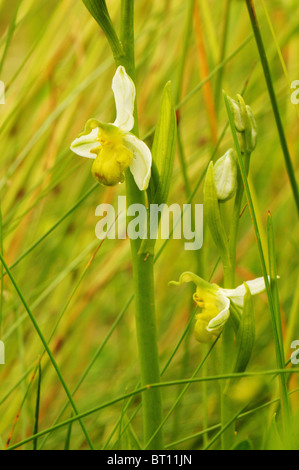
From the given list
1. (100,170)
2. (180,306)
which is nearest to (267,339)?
(180,306)

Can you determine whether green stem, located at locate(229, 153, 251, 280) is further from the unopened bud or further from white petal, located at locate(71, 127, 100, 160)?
white petal, located at locate(71, 127, 100, 160)

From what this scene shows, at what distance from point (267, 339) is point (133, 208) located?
2.10 feet

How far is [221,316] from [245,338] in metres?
0.04

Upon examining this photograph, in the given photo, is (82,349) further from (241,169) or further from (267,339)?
(241,169)

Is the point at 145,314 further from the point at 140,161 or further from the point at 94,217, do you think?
the point at 94,217

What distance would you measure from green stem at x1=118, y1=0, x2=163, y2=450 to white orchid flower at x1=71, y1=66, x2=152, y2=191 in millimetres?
20

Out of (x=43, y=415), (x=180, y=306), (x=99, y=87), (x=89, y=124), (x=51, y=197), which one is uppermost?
(x=99, y=87)

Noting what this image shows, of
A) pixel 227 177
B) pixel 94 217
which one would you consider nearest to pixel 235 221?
pixel 227 177

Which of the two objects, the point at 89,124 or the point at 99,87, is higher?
the point at 99,87

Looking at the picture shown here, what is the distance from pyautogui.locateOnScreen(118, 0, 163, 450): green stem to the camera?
0.71 m

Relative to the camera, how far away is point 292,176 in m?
0.68

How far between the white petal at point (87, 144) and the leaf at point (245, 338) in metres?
0.24

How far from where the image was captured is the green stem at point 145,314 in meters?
0.71

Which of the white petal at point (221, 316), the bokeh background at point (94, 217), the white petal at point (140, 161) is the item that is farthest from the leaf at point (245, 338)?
the bokeh background at point (94, 217)
